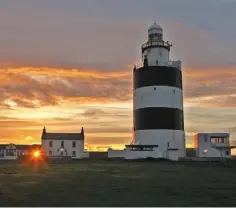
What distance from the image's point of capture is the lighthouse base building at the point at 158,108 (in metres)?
45.2

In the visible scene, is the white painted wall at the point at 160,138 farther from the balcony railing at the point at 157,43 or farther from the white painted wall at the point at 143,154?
the balcony railing at the point at 157,43

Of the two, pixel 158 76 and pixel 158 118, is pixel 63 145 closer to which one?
pixel 158 118

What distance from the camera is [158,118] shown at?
4509cm

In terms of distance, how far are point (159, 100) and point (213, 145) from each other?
1120cm

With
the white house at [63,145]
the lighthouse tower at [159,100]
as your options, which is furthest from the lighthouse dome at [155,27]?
the white house at [63,145]

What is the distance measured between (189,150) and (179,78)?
1767cm

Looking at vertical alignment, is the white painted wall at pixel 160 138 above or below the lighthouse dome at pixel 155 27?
below

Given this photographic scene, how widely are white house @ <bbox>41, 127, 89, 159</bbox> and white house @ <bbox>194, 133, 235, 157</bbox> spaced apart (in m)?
30.0

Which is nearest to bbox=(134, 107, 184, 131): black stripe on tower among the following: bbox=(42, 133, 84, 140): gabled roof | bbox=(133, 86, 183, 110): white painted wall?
bbox=(133, 86, 183, 110): white painted wall

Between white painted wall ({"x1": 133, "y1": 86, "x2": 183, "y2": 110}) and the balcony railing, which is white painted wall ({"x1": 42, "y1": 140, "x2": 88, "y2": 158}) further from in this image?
the balcony railing

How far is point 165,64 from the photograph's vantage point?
4753cm

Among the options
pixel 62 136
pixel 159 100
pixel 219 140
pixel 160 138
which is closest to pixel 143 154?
pixel 160 138

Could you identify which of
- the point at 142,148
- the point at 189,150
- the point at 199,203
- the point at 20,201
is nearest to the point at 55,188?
the point at 20,201

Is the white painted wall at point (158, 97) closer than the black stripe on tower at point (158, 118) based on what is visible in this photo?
No
